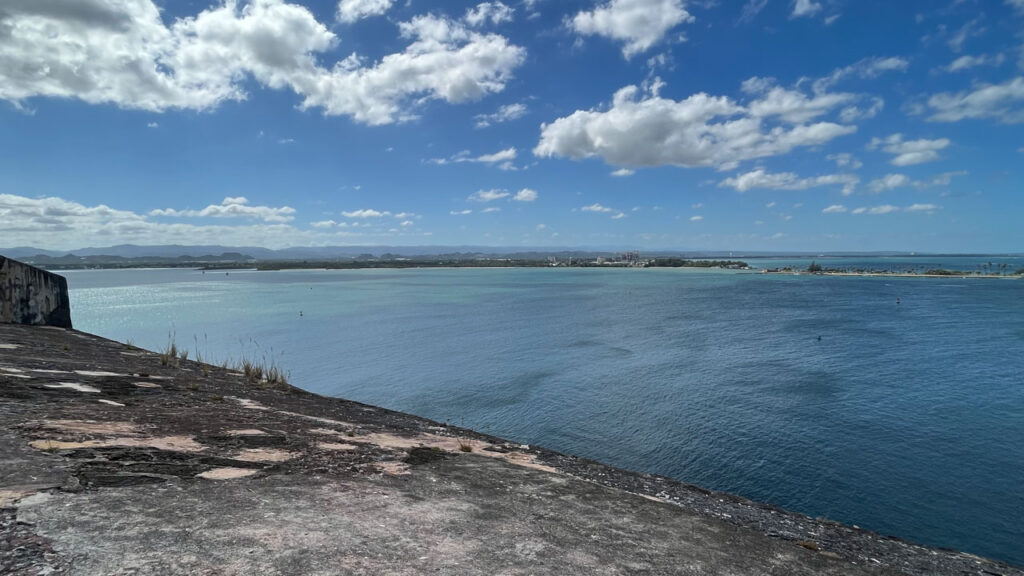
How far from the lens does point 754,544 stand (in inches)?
264

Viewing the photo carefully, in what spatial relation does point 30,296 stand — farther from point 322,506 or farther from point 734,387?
point 734,387

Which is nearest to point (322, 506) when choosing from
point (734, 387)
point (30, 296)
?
point (30, 296)

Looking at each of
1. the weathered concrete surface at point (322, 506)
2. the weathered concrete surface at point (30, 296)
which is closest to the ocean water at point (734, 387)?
the weathered concrete surface at point (322, 506)

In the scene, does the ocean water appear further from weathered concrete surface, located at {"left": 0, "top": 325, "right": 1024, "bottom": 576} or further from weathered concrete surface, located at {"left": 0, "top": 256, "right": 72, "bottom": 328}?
weathered concrete surface, located at {"left": 0, "top": 256, "right": 72, "bottom": 328}

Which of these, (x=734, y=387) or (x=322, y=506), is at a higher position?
(x=322, y=506)

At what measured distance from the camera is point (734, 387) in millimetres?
27703

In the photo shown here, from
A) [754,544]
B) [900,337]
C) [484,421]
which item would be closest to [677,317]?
[900,337]

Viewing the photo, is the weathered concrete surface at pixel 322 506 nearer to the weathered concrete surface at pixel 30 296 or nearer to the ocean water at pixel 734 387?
the weathered concrete surface at pixel 30 296

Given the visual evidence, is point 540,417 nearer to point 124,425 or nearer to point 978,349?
point 124,425

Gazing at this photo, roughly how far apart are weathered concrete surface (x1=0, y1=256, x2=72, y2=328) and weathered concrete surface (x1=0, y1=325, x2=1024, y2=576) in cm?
762

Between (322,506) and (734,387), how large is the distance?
2682 cm

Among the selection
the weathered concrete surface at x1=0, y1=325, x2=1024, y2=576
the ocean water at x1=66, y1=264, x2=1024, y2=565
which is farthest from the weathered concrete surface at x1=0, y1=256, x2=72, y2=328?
the ocean water at x1=66, y1=264, x2=1024, y2=565

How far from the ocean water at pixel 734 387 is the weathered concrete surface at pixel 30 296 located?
1216cm

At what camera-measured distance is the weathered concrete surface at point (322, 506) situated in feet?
14.1
